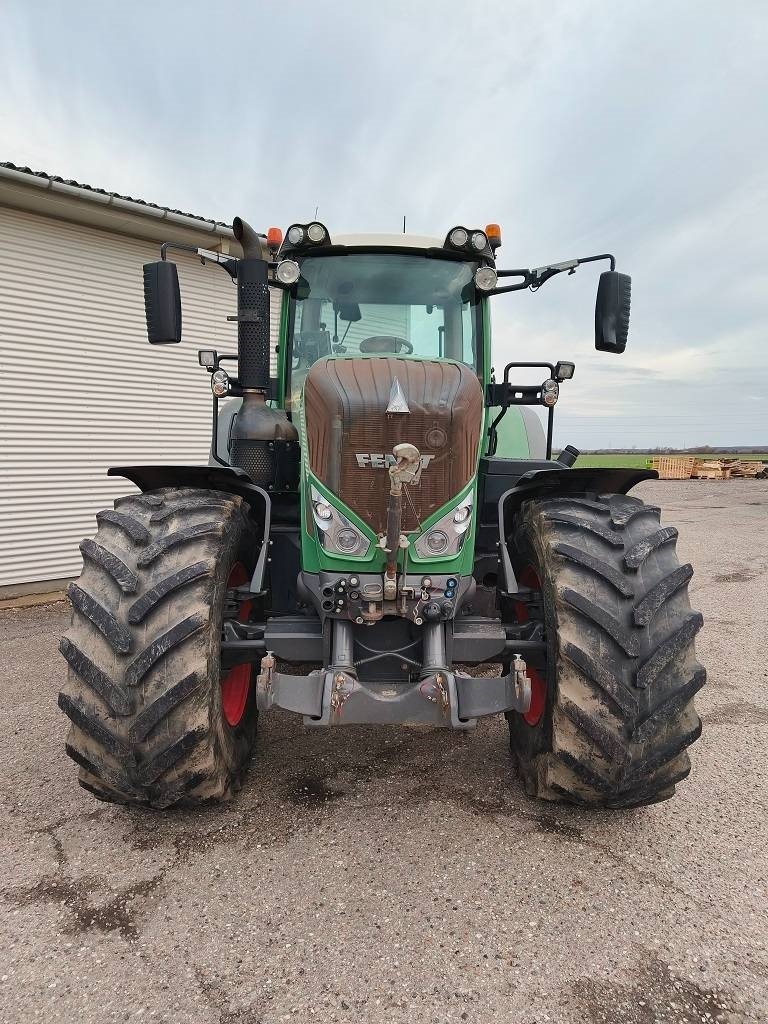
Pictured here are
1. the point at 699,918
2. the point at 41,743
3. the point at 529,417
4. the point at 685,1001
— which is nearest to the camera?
the point at 685,1001

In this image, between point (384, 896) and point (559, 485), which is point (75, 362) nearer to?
point (559, 485)

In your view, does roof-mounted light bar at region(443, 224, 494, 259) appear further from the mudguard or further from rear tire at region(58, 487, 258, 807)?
rear tire at region(58, 487, 258, 807)

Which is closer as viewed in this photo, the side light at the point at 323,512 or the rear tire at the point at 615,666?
the rear tire at the point at 615,666

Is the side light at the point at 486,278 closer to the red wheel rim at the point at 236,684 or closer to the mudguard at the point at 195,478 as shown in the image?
the mudguard at the point at 195,478

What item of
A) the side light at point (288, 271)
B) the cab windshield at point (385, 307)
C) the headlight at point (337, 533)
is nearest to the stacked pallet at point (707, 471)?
the cab windshield at point (385, 307)

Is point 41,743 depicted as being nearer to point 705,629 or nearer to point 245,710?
point 245,710

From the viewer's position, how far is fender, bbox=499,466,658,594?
2879 mm

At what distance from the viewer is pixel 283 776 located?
3127 mm

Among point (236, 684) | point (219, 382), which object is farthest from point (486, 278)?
point (236, 684)

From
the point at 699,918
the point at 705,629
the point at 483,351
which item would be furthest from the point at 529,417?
the point at 699,918

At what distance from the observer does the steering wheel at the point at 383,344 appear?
3344mm

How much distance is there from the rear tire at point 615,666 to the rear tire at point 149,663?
132 centimetres

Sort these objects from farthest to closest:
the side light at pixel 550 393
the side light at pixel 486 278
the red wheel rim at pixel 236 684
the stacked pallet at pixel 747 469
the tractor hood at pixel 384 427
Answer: the stacked pallet at pixel 747 469 < the side light at pixel 550 393 < the side light at pixel 486 278 < the red wheel rim at pixel 236 684 < the tractor hood at pixel 384 427

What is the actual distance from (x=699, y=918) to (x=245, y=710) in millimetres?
2021
